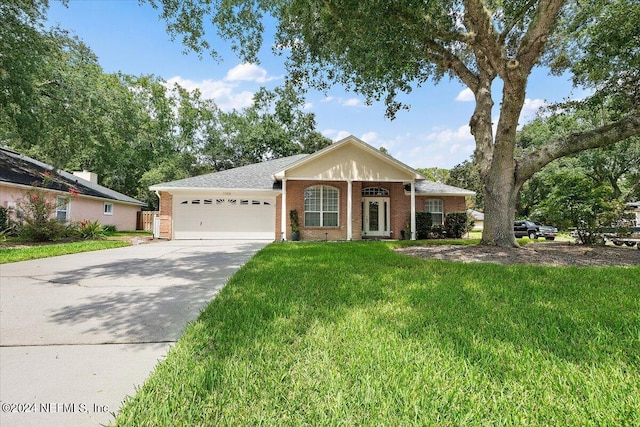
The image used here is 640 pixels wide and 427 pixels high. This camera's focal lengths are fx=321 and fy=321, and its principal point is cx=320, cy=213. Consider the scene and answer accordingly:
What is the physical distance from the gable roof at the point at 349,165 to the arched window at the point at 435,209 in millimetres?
3202

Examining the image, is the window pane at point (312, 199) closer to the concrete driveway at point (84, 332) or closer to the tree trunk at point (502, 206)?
the tree trunk at point (502, 206)

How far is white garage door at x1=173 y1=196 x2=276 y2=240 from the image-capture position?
52.5 feet

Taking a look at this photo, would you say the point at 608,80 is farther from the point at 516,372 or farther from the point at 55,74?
the point at 55,74

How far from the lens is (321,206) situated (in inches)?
640

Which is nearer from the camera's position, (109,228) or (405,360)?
(405,360)

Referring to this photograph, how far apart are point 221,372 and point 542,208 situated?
1204 centimetres

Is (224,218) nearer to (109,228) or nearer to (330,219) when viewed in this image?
(330,219)

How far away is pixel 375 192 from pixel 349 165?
268 centimetres

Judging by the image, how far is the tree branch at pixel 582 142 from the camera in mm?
8570

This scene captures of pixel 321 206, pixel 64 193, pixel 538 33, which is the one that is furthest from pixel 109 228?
pixel 538 33

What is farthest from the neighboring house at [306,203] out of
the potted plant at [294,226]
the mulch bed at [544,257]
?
the mulch bed at [544,257]

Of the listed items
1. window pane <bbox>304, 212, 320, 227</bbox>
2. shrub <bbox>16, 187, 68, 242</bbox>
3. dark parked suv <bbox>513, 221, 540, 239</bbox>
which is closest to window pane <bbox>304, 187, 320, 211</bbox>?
window pane <bbox>304, 212, 320, 227</bbox>

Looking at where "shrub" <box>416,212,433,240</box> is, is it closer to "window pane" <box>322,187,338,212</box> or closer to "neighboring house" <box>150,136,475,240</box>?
"neighboring house" <box>150,136,475,240</box>

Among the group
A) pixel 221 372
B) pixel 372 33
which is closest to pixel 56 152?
pixel 372 33
